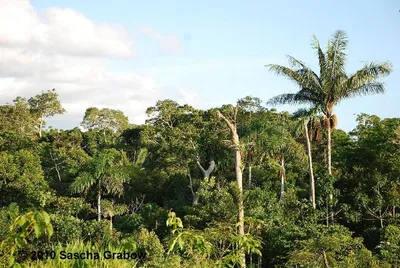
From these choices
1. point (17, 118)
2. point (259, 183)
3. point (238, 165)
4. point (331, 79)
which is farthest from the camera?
point (17, 118)

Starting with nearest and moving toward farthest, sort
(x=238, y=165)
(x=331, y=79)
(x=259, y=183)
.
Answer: (x=238, y=165)
(x=331, y=79)
(x=259, y=183)

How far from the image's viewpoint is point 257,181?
23.1 m

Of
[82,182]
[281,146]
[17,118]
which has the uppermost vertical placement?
[17,118]

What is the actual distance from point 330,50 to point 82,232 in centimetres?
1049

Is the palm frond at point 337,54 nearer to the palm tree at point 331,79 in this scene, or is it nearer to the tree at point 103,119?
the palm tree at point 331,79

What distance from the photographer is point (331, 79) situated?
1797 cm

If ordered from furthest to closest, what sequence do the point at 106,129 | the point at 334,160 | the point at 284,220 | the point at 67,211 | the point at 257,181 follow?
the point at 106,129, the point at 257,181, the point at 334,160, the point at 67,211, the point at 284,220

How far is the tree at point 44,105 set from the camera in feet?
131

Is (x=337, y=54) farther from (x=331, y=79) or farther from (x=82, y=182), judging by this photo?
(x=82, y=182)

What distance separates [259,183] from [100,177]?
6949 mm

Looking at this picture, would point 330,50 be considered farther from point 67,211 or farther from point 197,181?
point 67,211

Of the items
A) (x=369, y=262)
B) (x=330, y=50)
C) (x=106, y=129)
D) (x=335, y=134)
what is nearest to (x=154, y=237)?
(x=369, y=262)

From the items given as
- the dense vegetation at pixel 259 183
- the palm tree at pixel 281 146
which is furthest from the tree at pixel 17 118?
the palm tree at pixel 281 146

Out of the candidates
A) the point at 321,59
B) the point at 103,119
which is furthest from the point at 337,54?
the point at 103,119
